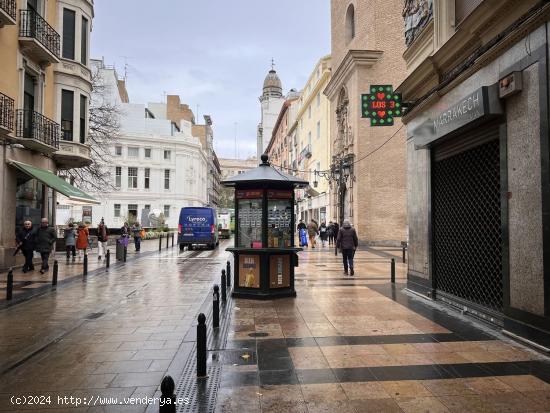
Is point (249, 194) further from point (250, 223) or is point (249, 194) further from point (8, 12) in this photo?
point (8, 12)

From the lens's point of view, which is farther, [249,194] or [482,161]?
[249,194]

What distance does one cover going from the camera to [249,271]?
9.84 metres

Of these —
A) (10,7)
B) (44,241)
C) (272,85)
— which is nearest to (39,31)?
(10,7)

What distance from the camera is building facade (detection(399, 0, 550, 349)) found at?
5926 mm

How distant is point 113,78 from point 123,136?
6941 millimetres

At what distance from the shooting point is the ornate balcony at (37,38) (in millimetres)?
16109

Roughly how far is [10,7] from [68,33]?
4.79 meters

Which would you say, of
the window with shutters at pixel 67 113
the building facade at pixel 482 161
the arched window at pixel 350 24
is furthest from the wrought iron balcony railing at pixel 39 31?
the arched window at pixel 350 24

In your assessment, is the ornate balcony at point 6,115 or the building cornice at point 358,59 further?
the building cornice at point 358,59

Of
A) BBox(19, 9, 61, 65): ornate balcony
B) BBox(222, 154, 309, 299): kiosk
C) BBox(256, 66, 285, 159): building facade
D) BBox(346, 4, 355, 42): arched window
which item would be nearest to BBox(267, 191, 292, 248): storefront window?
BBox(222, 154, 309, 299): kiosk

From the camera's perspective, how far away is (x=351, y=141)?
29938mm

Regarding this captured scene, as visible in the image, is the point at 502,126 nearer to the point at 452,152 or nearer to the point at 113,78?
the point at 452,152

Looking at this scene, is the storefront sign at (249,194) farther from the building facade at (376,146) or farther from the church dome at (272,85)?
the church dome at (272,85)

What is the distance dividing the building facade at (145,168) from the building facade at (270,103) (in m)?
48.9
